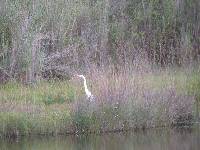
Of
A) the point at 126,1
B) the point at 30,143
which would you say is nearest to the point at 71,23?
the point at 126,1

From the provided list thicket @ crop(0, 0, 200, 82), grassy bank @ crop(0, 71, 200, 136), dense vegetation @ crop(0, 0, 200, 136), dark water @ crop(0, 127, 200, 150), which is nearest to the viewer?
dark water @ crop(0, 127, 200, 150)

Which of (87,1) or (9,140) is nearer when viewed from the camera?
(9,140)

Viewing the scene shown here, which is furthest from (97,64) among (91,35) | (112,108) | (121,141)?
(121,141)

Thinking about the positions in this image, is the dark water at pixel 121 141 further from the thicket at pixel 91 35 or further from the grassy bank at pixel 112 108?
the thicket at pixel 91 35

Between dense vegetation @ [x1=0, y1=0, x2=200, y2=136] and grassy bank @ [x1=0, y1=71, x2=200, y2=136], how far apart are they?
28mm

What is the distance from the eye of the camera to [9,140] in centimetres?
1555

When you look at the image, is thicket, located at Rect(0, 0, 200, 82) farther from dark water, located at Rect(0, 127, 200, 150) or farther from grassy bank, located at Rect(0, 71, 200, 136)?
dark water, located at Rect(0, 127, 200, 150)

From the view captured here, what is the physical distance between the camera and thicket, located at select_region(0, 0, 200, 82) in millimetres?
20312

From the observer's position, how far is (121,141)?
14859 millimetres

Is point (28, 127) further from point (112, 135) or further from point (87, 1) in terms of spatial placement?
point (87, 1)

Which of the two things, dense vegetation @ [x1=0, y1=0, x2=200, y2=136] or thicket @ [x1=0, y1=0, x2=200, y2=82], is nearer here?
dense vegetation @ [x1=0, y1=0, x2=200, y2=136]

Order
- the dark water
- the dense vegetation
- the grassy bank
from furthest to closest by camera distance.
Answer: the dense vegetation → the grassy bank → the dark water

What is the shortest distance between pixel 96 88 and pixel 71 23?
21.3ft

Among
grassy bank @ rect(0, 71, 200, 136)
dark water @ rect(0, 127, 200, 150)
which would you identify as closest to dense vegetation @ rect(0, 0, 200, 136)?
grassy bank @ rect(0, 71, 200, 136)
